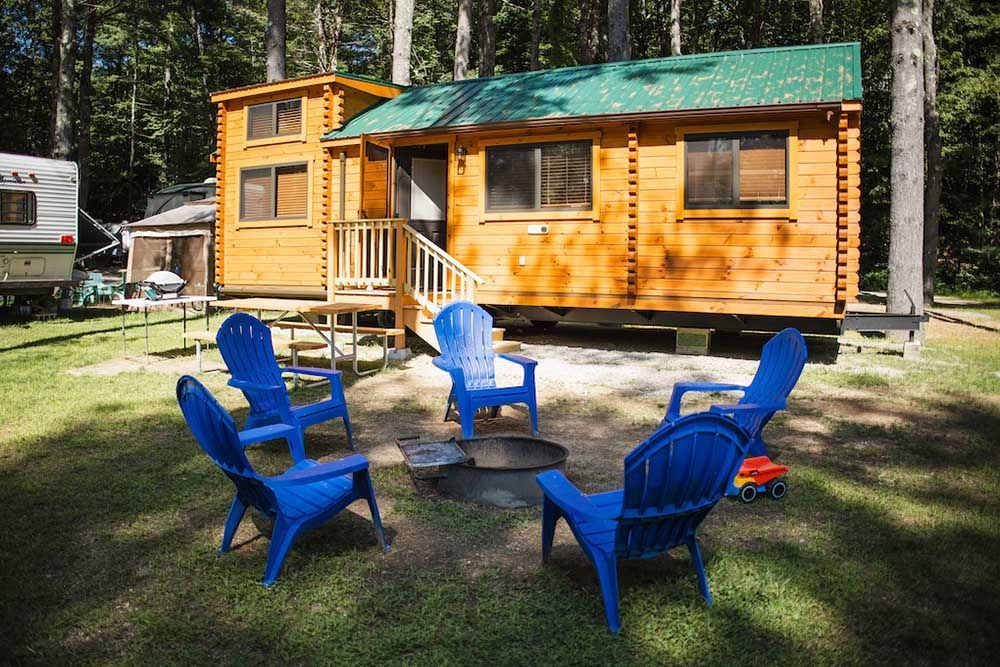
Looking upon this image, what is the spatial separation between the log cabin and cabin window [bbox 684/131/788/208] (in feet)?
0.06

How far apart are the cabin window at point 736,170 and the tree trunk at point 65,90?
1515 cm

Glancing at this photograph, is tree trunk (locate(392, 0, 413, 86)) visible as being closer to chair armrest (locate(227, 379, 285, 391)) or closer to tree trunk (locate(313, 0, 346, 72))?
chair armrest (locate(227, 379, 285, 391))

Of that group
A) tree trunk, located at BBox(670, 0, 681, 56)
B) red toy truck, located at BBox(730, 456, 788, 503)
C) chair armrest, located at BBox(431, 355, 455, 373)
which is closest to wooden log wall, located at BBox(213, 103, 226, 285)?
chair armrest, located at BBox(431, 355, 455, 373)

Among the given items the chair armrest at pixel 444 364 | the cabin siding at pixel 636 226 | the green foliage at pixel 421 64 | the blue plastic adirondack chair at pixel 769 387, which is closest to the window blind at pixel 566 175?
the cabin siding at pixel 636 226

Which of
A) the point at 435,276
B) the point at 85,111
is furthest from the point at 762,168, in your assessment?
the point at 85,111

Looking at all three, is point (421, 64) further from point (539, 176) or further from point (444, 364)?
point (444, 364)

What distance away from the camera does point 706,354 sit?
33.5 ft

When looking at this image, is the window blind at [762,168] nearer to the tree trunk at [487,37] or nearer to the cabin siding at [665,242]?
the cabin siding at [665,242]

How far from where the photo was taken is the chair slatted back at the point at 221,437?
3150 millimetres

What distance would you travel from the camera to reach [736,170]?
9.49m

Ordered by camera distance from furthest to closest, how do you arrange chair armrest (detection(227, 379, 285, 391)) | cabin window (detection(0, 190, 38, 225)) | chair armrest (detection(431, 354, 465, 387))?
1. cabin window (detection(0, 190, 38, 225))
2. chair armrest (detection(431, 354, 465, 387))
3. chair armrest (detection(227, 379, 285, 391))

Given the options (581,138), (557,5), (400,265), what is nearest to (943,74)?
(557,5)

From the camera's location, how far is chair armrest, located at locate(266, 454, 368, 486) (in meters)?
3.20

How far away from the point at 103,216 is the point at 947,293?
107 ft
